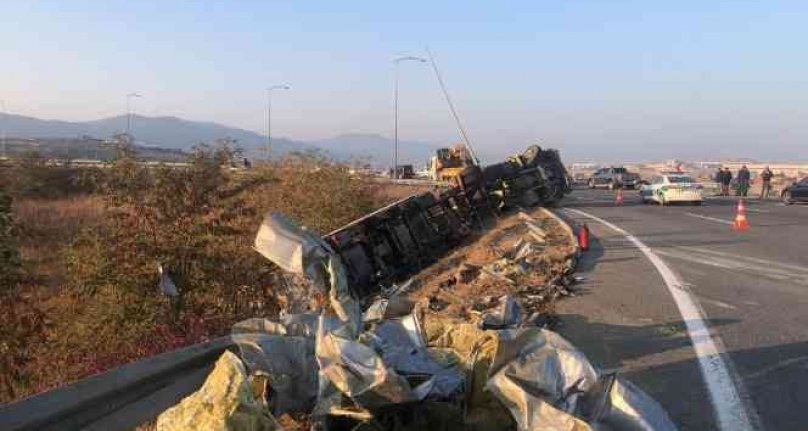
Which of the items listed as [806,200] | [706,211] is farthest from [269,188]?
[806,200]

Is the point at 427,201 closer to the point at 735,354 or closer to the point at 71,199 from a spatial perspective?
the point at 735,354

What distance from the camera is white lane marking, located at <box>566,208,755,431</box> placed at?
481 centimetres

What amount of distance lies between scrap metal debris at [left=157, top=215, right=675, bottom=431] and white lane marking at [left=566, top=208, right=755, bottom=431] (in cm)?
140

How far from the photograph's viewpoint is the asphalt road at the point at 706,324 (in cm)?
517

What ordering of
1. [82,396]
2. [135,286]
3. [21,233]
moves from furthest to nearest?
[21,233]
[135,286]
[82,396]

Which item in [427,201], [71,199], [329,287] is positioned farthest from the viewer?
[71,199]

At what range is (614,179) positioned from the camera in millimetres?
57375

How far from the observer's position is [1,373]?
37.6 feet

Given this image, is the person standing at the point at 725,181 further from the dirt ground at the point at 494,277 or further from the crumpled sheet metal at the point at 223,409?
the crumpled sheet metal at the point at 223,409

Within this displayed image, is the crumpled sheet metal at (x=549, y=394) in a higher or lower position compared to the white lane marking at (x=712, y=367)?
higher

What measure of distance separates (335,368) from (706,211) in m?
25.4

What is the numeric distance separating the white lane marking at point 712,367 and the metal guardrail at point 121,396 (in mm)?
3168

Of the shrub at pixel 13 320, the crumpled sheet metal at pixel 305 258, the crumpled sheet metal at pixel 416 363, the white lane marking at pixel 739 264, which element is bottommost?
the shrub at pixel 13 320

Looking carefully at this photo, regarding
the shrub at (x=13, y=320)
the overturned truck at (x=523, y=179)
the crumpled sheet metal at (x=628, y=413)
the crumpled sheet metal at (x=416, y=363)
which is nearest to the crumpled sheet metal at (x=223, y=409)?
the crumpled sheet metal at (x=416, y=363)
